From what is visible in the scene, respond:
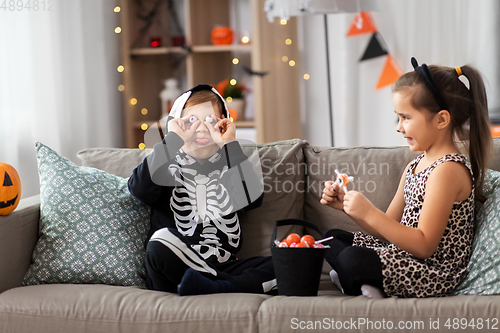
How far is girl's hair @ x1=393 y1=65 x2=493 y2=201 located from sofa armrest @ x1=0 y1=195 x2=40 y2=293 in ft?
3.65

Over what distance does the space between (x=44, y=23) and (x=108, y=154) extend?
1.03 m

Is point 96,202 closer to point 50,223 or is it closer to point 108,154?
point 50,223

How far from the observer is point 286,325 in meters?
1.12

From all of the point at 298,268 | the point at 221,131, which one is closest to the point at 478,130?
the point at 298,268

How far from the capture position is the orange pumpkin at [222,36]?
294cm

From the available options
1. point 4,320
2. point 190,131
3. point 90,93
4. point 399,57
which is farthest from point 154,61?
point 4,320

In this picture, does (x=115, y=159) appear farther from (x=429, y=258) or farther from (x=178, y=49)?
(x=178, y=49)

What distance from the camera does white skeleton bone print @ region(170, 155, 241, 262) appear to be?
57.8 inches

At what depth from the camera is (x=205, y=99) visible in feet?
5.11

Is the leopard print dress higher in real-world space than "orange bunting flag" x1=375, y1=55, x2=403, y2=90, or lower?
lower

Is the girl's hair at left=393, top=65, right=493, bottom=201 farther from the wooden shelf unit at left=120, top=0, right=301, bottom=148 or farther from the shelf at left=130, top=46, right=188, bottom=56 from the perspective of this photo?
the shelf at left=130, top=46, right=188, bottom=56

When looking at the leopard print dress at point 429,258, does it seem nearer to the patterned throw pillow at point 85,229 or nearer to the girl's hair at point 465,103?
the girl's hair at point 465,103

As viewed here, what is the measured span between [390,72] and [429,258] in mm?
1888

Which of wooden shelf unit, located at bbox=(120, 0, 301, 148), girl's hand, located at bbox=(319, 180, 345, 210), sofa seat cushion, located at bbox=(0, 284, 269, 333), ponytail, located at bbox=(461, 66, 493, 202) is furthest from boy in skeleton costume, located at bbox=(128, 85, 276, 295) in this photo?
wooden shelf unit, located at bbox=(120, 0, 301, 148)
